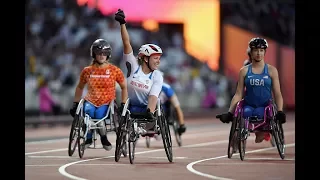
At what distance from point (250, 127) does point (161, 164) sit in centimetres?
191

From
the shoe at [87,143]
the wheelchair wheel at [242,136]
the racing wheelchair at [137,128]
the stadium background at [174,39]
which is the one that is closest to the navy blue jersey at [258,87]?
the wheelchair wheel at [242,136]

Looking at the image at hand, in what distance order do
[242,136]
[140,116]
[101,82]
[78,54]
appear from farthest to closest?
[78,54] → [101,82] → [242,136] → [140,116]

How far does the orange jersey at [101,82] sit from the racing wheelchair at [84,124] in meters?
0.19

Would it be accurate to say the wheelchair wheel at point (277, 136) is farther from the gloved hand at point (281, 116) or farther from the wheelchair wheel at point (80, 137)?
the wheelchair wheel at point (80, 137)

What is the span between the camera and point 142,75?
16672 millimetres

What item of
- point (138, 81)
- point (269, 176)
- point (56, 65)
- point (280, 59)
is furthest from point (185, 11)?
point (269, 176)

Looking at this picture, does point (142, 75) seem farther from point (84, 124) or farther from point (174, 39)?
point (174, 39)

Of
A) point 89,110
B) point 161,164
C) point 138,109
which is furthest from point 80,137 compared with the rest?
point 161,164

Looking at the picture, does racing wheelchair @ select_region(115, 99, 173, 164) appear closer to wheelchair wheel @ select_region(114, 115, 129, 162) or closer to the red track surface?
wheelchair wheel @ select_region(114, 115, 129, 162)

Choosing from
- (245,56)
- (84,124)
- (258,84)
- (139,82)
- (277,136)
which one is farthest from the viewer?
(245,56)

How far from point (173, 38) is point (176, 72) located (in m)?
2.68

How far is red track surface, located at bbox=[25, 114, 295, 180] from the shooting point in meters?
13.8

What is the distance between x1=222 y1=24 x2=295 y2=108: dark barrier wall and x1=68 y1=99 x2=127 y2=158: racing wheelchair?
83.4 ft
